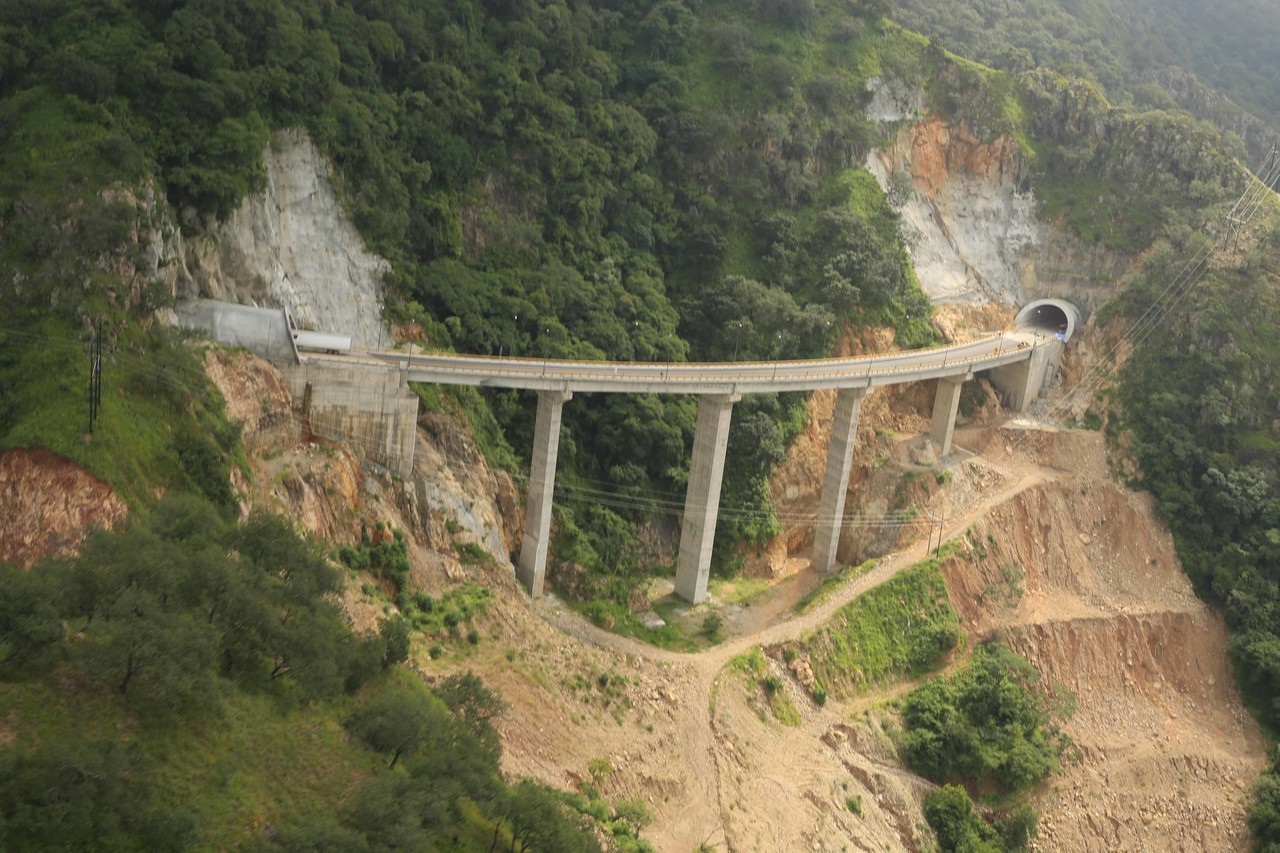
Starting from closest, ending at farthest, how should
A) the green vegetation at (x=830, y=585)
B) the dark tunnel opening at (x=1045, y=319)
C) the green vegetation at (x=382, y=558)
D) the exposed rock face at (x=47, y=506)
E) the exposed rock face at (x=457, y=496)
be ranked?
the exposed rock face at (x=47, y=506)
the green vegetation at (x=382, y=558)
the exposed rock face at (x=457, y=496)
the green vegetation at (x=830, y=585)
the dark tunnel opening at (x=1045, y=319)

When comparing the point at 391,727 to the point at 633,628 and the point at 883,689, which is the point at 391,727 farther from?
the point at 883,689

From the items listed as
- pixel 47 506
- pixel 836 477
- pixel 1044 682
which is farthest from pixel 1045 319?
pixel 47 506

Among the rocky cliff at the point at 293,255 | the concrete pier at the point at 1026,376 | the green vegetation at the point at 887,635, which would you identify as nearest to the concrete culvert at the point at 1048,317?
the concrete pier at the point at 1026,376

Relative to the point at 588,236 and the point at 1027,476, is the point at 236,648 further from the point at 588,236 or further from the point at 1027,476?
the point at 1027,476

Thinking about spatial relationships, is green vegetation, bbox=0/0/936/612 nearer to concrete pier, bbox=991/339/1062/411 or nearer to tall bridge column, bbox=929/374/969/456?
tall bridge column, bbox=929/374/969/456

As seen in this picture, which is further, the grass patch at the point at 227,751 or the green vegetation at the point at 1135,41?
the green vegetation at the point at 1135,41

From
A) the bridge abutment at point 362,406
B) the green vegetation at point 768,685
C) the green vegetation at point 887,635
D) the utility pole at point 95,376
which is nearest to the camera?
the utility pole at point 95,376

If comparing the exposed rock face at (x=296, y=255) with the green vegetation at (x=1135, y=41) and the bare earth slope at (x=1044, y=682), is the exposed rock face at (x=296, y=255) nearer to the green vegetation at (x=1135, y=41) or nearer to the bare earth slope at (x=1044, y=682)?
the bare earth slope at (x=1044, y=682)
